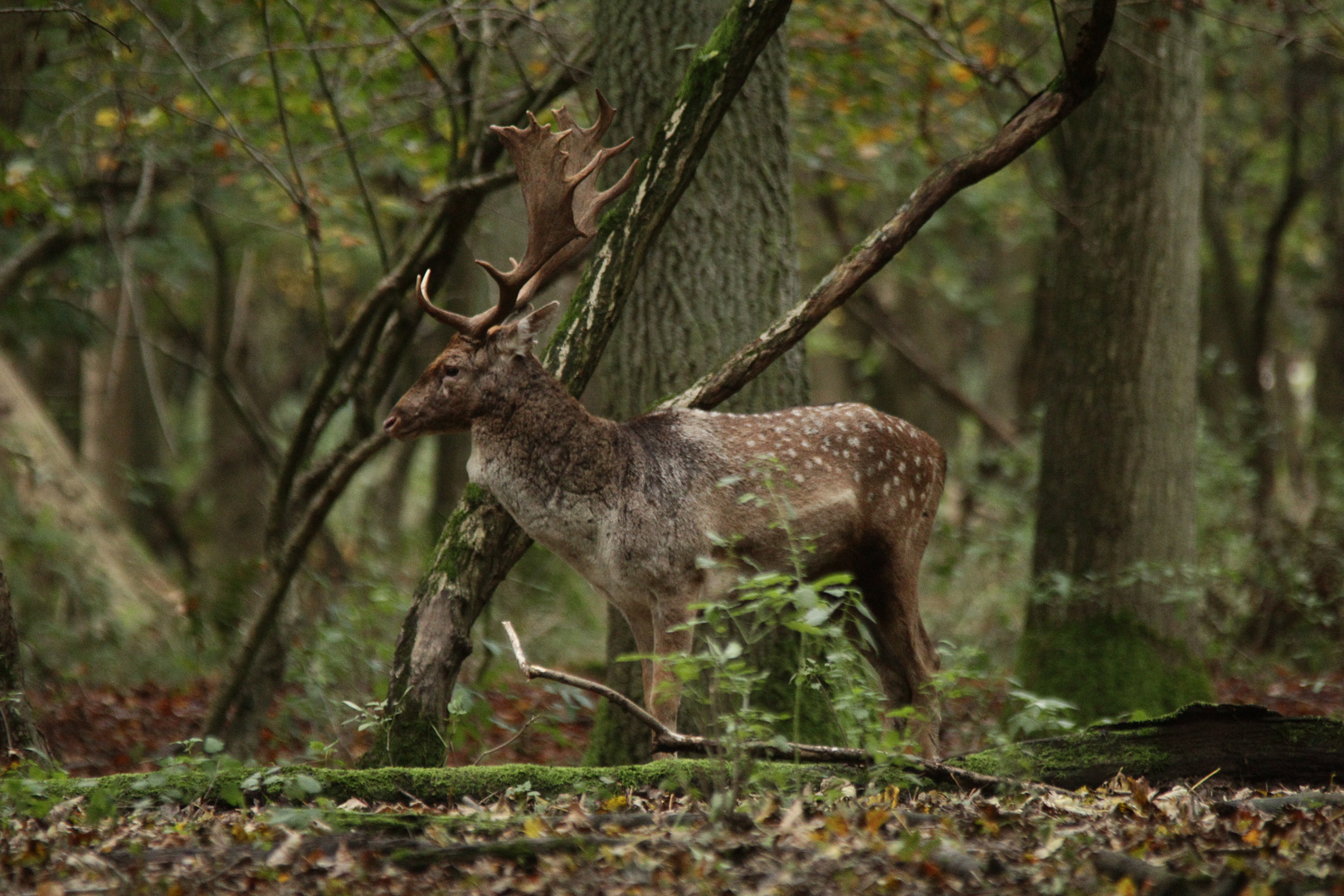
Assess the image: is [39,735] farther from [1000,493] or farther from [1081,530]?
[1000,493]

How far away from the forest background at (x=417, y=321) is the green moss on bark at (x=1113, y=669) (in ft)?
0.32

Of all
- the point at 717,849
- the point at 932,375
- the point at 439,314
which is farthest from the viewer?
the point at 932,375

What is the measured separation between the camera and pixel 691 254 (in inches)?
271

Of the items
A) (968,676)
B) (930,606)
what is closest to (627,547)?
(968,676)

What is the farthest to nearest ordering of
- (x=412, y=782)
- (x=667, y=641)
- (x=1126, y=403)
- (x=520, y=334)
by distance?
(x=1126, y=403) → (x=520, y=334) → (x=667, y=641) → (x=412, y=782)

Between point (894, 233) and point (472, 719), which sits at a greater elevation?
point (894, 233)

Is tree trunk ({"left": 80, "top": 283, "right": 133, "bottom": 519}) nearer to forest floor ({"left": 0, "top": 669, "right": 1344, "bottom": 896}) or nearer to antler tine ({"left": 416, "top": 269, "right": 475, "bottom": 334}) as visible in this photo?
antler tine ({"left": 416, "top": 269, "right": 475, "bottom": 334})

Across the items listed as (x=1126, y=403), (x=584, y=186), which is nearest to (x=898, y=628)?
(x=584, y=186)

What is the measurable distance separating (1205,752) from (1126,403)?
160 inches

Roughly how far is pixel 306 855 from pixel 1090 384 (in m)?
6.69

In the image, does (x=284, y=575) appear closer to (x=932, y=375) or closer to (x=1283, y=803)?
(x=1283, y=803)

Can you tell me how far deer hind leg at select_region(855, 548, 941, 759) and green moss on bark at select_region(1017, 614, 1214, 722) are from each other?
8.55ft

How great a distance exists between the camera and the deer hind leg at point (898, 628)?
6121 mm

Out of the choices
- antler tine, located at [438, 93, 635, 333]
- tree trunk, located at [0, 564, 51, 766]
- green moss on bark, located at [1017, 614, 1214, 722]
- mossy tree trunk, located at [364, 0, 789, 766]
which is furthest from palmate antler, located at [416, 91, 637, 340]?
green moss on bark, located at [1017, 614, 1214, 722]
